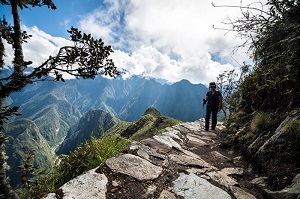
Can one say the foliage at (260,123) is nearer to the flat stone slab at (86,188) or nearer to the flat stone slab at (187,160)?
the flat stone slab at (187,160)

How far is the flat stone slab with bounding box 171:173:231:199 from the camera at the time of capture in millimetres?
3346

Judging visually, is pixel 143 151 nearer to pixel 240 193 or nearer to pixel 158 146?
pixel 158 146

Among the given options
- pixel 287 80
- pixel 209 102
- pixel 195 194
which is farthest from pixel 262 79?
pixel 195 194

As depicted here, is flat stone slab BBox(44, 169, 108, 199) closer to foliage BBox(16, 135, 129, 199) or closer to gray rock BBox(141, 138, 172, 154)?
foliage BBox(16, 135, 129, 199)

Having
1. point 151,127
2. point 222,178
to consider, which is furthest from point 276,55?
point 151,127

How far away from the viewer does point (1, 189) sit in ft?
9.96

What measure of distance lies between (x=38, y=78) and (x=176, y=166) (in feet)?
11.8

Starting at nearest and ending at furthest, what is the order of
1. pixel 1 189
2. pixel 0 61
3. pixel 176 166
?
pixel 0 61, pixel 1 189, pixel 176 166

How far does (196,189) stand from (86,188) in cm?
201

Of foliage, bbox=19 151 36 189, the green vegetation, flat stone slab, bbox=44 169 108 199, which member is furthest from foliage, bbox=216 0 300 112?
foliage, bbox=19 151 36 189

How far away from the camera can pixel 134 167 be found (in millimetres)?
4031

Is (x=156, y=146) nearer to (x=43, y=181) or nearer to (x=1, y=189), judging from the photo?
(x=43, y=181)

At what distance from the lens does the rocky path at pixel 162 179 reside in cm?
321

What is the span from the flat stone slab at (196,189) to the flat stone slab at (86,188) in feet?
4.43
